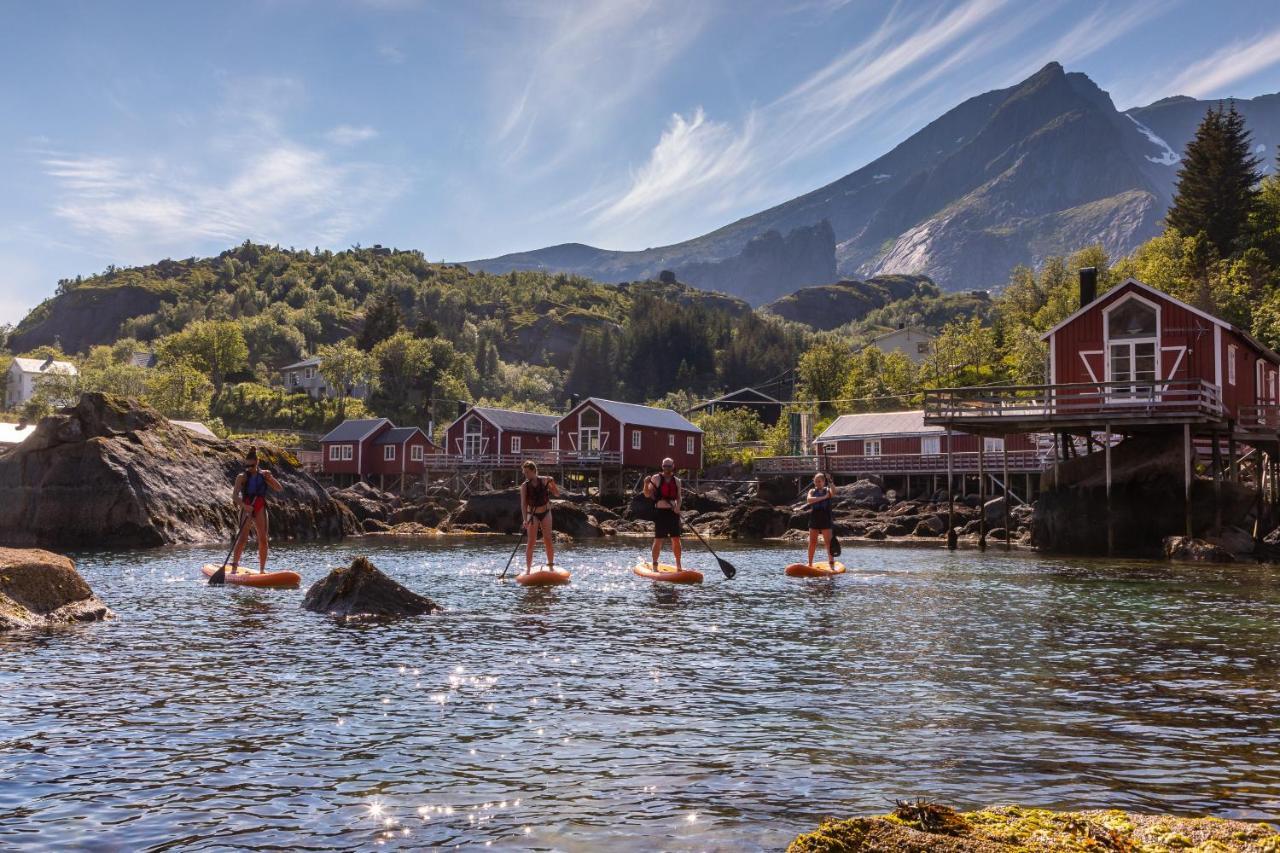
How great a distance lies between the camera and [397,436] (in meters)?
88.0

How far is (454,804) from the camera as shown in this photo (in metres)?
6.48

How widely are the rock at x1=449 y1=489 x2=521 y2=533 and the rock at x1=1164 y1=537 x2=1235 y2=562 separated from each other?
32.8 m

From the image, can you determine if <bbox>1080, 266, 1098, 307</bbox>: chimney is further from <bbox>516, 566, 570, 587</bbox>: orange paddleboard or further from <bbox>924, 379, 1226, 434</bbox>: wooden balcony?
<bbox>516, 566, 570, 587</bbox>: orange paddleboard

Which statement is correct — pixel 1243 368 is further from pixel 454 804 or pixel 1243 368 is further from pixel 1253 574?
pixel 454 804

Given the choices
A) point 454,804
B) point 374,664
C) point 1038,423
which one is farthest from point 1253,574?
point 454,804

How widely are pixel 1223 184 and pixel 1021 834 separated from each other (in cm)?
8306

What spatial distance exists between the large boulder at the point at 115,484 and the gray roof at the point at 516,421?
38.3 meters

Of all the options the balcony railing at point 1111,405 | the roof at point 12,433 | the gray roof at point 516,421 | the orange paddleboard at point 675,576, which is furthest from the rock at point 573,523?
the roof at point 12,433

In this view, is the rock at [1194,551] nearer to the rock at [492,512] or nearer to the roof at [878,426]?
the rock at [492,512]

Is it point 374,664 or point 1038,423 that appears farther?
point 1038,423

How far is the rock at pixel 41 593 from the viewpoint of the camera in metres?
14.2

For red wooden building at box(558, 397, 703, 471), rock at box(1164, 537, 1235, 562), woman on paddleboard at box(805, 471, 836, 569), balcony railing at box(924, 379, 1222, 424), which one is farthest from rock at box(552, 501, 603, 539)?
rock at box(1164, 537, 1235, 562)

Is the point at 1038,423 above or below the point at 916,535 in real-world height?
above

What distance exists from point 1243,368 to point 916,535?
1707 centimetres
